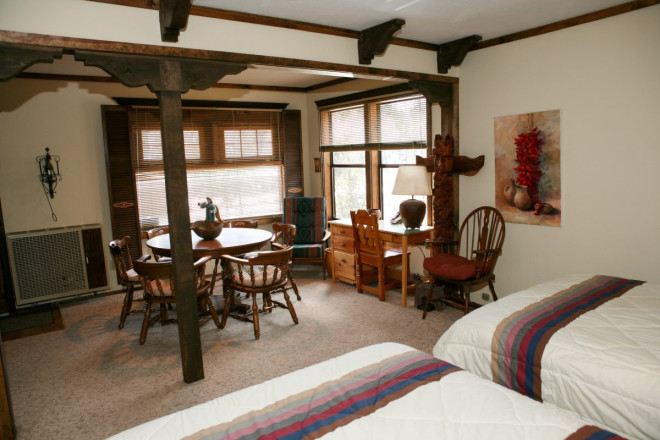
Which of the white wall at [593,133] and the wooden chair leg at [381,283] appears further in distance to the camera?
the wooden chair leg at [381,283]

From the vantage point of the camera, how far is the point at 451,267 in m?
3.94

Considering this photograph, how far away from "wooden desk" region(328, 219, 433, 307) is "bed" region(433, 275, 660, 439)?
6.31 feet

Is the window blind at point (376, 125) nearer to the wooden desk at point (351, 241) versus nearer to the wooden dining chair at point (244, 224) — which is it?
the wooden desk at point (351, 241)

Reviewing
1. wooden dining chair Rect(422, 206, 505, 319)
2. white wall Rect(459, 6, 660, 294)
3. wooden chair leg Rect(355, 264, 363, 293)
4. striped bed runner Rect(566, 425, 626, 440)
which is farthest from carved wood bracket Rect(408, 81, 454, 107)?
striped bed runner Rect(566, 425, 626, 440)

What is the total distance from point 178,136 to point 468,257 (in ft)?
9.91

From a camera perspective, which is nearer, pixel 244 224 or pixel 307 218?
pixel 244 224

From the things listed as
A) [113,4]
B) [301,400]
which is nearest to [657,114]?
[301,400]

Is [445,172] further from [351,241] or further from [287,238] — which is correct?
[287,238]

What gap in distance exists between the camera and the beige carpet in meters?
2.86

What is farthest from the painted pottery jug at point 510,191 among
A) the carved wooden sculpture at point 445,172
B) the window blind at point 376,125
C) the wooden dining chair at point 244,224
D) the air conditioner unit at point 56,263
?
the air conditioner unit at point 56,263

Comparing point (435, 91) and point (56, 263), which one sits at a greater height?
point (435, 91)

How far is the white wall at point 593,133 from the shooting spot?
317 cm

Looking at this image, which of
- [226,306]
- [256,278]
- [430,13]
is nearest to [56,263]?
[226,306]

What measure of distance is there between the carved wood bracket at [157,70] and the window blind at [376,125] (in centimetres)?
242
